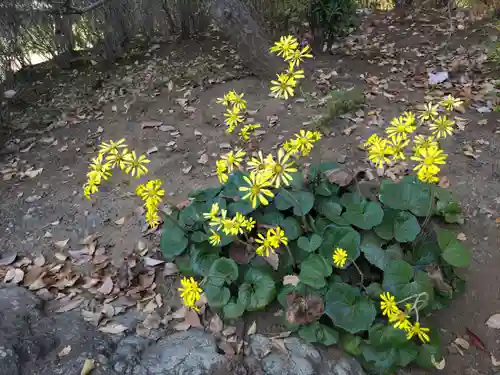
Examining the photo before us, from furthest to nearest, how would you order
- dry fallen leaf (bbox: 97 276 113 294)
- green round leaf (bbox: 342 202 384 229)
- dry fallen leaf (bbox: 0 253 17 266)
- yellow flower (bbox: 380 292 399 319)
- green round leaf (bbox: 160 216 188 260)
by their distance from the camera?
dry fallen leaf (bbox: 0 253 17 266) → dry fallen leaf (bbox: 97 276 113 294) → green round leaf (bbox: 160 216 188 260) → green round leaf (bbox: 342 202 384 229) → yellow flower (bbox: 380 292 399 319)

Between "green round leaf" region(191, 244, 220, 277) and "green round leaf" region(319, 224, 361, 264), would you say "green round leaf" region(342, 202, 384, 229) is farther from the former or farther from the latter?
"green round leaf" region(191, 244, 220, 277)

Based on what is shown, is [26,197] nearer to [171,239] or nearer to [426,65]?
[171,239]

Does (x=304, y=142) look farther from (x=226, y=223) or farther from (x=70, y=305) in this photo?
(x=70, y=305)

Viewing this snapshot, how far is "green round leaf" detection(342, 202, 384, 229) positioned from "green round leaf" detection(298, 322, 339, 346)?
1.84ft

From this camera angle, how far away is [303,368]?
2.22 metres

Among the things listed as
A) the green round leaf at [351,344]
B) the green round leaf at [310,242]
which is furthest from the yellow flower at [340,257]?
the green round leaf at [351,344]

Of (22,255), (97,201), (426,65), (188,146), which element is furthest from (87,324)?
(426,65)

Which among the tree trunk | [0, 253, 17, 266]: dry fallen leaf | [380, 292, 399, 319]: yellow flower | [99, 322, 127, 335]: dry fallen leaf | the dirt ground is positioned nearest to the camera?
[380, 292, 399, 319]: yellow flower

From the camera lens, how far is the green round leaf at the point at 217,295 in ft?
8.04

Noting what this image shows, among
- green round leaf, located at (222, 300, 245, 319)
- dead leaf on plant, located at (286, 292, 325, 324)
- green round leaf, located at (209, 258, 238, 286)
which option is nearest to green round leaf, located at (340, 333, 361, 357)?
dead leaf on plant, located at (286, 292, 325, 324)

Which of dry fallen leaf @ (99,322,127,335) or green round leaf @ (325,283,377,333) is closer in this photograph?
green round leaf @ (325,283,377,333)

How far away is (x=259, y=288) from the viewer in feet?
7.97

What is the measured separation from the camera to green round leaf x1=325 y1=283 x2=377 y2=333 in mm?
Result: 2205

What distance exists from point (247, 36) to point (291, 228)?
8.34 ft
